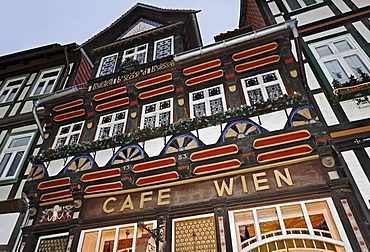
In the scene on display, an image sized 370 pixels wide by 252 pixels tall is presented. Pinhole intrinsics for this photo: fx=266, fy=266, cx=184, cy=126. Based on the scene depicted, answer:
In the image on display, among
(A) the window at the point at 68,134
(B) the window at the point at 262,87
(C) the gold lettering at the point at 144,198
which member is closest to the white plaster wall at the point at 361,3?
(B) the window at the point at 262,87

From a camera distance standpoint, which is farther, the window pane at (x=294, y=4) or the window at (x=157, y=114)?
the window pane at (x=294, y=4)

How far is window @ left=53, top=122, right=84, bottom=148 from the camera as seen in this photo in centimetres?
870

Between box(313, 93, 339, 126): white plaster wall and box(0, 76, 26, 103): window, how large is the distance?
1173cm

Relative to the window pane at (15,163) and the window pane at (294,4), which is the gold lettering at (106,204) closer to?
the window pane at (15,163)

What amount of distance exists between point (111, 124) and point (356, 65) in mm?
7210

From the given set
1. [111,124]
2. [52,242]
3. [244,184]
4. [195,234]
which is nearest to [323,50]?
[244,184]

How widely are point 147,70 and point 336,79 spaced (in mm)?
5530

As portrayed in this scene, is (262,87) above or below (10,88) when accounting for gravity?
below

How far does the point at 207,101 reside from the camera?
7.77 meters

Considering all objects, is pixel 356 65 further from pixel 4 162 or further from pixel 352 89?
pixel 4 162

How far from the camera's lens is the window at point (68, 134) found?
28.6 ft

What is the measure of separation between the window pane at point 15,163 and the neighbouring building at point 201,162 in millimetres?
1092

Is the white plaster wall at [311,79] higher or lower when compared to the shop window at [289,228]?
higher

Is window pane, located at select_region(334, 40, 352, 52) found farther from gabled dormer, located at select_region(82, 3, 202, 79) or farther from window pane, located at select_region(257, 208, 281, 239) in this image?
window pane, located at select_region(257, 208, 281, 239)
